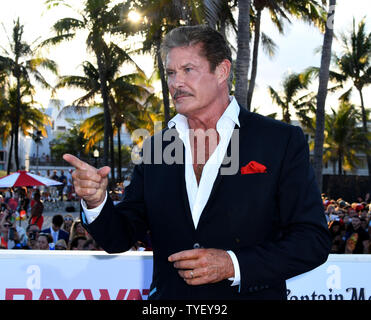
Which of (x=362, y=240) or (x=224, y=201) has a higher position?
(x=224, y=201)

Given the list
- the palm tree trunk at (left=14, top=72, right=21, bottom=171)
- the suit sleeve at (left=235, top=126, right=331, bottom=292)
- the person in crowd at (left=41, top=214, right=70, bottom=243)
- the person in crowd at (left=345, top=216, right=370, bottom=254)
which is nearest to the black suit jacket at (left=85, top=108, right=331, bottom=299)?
the suit sleeve at (left=235, top=126, right=331, bottom=292)

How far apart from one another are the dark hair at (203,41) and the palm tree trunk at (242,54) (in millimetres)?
10020

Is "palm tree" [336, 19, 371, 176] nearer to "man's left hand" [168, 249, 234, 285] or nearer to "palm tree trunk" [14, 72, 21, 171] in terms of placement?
"palm tree trunk" [14, 72, 21, 171]

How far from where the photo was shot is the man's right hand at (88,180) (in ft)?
6.76

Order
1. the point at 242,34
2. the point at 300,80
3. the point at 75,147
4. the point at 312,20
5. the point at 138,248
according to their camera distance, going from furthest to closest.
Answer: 1. the point at 75,147
2. the point at 300,80
3. the point at 312,20
4. the point at 242,34
5. the point at 138,248

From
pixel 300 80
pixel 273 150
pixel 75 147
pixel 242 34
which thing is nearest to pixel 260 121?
pixel 273 150

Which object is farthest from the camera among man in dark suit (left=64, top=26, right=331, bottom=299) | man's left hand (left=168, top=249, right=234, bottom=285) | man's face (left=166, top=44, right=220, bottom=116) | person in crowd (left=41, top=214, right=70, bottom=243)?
person in crowd (left=41, top=214, right=70, bottom=243)

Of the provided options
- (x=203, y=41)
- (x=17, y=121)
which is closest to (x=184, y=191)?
(x=203, y=41)

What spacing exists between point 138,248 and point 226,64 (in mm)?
6759

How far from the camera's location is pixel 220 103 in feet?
8.13

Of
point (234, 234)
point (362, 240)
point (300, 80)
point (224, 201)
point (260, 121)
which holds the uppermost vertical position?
point (300, 80)

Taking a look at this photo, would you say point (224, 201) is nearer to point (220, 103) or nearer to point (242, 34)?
point (220, 103)

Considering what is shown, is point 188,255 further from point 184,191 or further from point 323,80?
point 323,80

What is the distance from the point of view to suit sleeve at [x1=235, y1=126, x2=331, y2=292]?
6.54 ft
